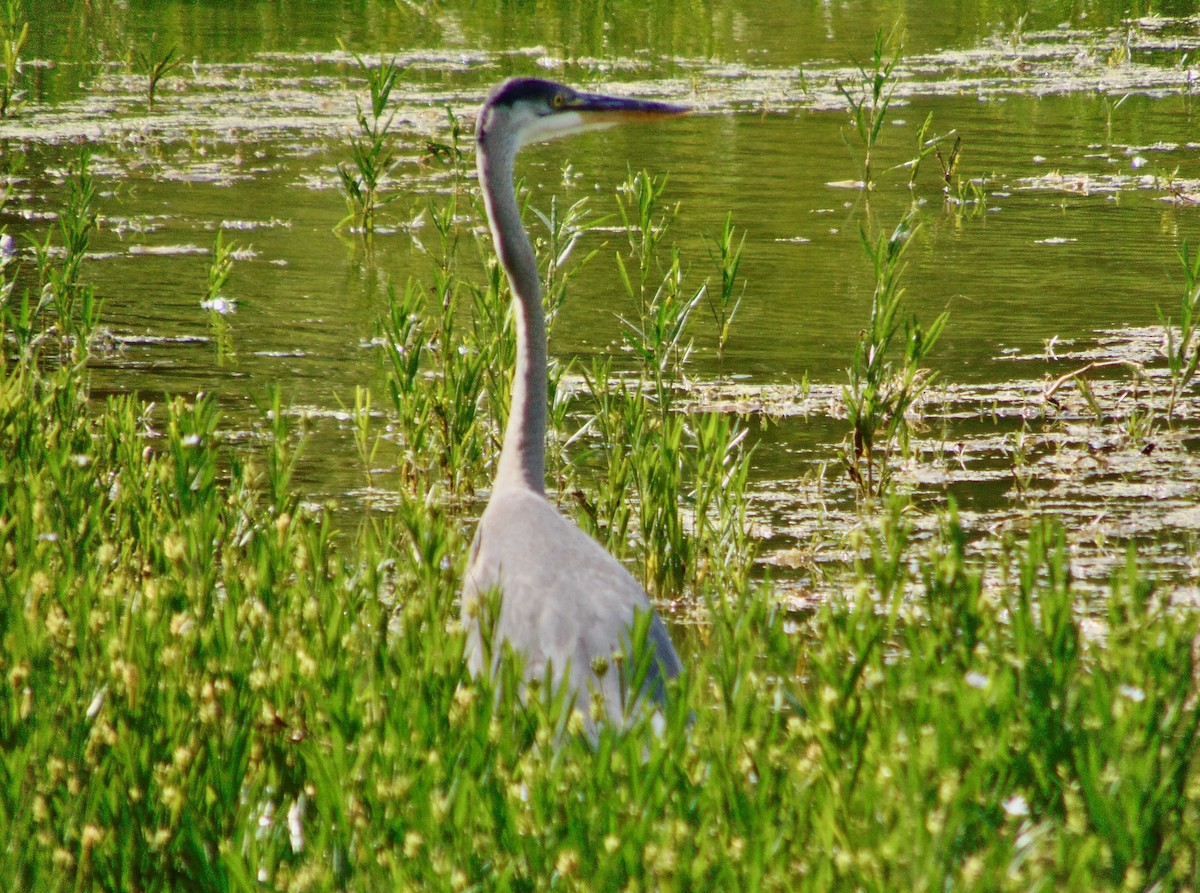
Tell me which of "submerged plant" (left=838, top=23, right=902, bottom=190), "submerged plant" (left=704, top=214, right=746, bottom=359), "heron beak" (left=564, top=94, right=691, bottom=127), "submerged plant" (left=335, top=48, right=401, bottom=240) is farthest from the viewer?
"submerged plant" (left=838, top=23, right=902, bottom=190)

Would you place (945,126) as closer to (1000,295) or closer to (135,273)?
(1000,295)

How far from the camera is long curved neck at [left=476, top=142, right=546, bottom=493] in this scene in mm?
4215

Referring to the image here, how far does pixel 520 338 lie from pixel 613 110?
2.77ft

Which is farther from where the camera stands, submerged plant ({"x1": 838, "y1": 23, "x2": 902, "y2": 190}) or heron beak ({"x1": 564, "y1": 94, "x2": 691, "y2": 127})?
submerged plant ({"x1": 838, "y1": 23, "x2": 902, "y2": 190})

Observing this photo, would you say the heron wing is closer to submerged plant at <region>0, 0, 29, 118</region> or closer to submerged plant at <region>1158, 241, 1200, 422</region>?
submerged plant at <region>1158, 241, 1200, 422</region>

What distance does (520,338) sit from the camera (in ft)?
14.2

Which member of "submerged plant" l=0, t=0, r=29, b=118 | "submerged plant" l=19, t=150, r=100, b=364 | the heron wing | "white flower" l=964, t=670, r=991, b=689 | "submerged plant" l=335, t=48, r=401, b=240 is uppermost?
"submerged plant" l=0, t=0, r=29, b=118

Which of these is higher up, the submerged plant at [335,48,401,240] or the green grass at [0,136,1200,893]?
the submerged plant at [335,48,401,240]

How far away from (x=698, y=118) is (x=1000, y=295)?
5.69 meters

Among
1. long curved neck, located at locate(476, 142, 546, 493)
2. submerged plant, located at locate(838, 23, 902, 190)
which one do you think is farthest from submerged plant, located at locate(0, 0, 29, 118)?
long curved neck, located at locate(476, 142, 546, 493)

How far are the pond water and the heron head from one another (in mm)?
1163

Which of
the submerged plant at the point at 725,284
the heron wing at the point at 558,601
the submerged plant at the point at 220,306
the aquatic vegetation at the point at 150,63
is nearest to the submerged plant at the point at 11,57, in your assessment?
the aquatic vegetation at the point at 150,63

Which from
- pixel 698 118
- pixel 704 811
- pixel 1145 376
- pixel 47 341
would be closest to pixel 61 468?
pixel 704 811

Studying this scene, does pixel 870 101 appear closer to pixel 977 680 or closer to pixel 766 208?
pixel 766 208
